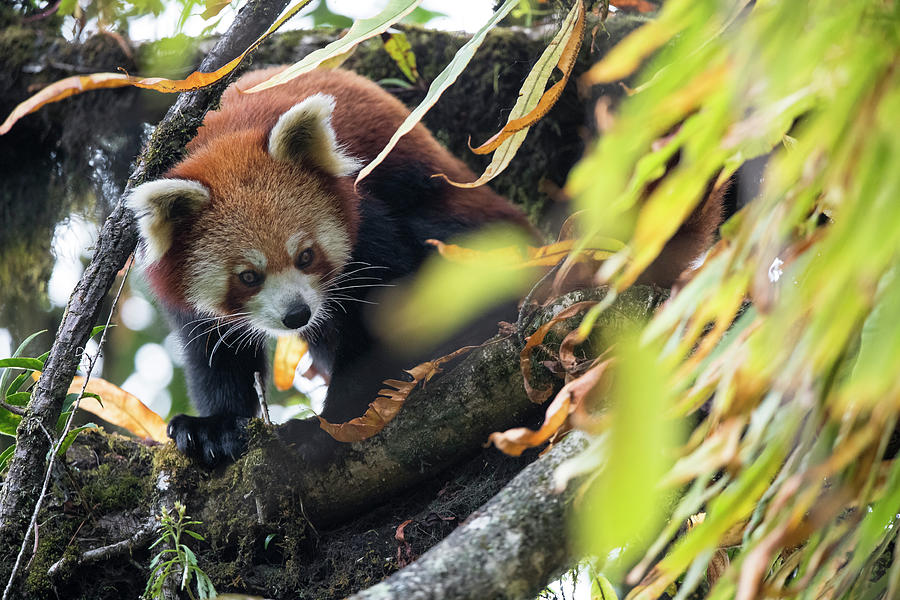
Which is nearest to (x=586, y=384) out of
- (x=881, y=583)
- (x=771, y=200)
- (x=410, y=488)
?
(x=771, y=200)

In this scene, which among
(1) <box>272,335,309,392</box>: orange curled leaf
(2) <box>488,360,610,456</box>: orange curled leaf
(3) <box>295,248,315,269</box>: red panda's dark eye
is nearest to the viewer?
(2) <box>488,360,610,456</box>: orange curled leaf

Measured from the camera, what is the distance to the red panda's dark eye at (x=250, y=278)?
2642 mm

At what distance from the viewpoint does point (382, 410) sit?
216 centimetres

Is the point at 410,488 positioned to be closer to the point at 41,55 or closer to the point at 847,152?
the point at 847,152

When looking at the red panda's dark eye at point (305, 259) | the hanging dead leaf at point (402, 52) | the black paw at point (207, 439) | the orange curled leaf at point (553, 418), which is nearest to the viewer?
the orange curled leaf at point (553, 418)

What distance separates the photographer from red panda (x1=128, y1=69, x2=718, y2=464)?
2566 mm

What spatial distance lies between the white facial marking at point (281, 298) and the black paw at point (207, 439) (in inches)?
15.9

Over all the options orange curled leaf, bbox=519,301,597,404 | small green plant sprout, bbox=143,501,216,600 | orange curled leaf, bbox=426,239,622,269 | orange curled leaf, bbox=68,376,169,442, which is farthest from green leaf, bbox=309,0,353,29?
small green plant sprout, bbox=143,501,216,600

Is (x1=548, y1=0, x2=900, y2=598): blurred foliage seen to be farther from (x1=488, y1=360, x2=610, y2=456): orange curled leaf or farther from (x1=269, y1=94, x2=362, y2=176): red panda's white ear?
(x1=269, y1=94, x2=362, y2=176): red panda's white ear

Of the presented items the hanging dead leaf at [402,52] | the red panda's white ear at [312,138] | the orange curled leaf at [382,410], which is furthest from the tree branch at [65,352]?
the hanging dead leaf at [402,52]

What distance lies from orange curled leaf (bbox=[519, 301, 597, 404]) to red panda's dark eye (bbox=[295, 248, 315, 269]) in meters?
1.09

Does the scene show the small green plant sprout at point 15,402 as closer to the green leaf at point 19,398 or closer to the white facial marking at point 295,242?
the green leaf at point 19,398

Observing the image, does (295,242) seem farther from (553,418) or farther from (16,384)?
(553,418)

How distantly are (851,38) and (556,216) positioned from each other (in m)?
2.66
